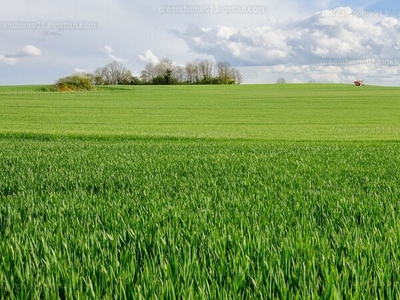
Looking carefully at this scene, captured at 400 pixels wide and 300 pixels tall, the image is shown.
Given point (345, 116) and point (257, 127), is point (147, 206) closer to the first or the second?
point (257, 127)

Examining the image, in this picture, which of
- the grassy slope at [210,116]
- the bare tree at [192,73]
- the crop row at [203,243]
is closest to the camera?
the crop row at [203,243]

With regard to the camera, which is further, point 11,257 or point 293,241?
point 293,241

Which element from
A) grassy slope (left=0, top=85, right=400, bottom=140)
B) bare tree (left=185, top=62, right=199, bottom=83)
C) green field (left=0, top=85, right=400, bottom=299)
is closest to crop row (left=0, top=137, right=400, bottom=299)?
green field (left=0, top=85, right=400, bottom=299)

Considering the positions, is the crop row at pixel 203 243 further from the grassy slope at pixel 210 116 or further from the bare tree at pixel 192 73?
the bare tree at pixel 192 73

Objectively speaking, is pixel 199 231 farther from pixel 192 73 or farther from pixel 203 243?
pixel 192 73

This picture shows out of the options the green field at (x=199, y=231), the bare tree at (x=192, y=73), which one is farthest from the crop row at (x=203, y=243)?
the bare tree at (x=192, y=73)

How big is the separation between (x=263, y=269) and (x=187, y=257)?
0.50 metres

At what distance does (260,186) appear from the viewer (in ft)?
22.1

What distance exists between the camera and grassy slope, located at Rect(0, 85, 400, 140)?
27309mm

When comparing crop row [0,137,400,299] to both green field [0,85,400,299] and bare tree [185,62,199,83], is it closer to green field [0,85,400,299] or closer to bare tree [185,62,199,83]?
green field [0,85,400,299]

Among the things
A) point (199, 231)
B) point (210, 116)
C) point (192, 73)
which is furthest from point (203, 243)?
point (192, 73)

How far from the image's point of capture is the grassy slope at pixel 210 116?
27.3m

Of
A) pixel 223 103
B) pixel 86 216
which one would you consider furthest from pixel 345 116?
pixel 86 216

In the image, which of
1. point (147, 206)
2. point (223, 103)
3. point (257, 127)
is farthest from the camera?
point (223, 103)
